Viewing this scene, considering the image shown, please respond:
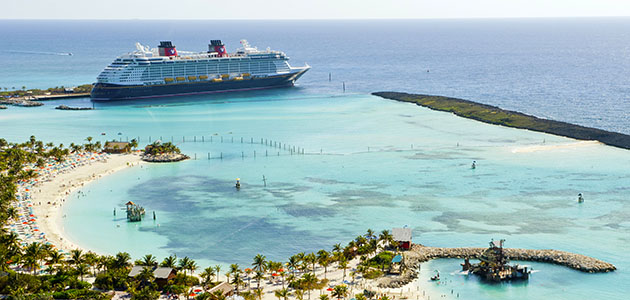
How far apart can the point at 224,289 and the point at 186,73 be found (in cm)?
11870

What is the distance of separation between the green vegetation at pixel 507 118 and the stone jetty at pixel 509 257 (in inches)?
1795

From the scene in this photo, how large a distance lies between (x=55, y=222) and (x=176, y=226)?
12.2 meters

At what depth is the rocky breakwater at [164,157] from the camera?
91.9 meters

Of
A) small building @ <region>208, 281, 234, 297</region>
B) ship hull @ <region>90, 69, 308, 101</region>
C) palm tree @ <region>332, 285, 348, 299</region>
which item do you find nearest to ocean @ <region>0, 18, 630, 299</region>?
palm tree @ <region>332, 285, 348, 299</region>

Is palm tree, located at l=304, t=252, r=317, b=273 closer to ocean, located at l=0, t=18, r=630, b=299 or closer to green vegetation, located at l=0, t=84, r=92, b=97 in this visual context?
ocean, located at l=0, t=18, r=630, b=299

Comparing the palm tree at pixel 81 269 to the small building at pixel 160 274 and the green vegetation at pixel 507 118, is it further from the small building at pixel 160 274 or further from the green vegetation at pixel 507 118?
the green vegetation at pixel 507 118

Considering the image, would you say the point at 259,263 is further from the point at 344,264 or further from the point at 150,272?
the point at 150,272

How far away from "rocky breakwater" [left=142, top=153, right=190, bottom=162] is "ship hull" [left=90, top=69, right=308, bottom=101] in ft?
204

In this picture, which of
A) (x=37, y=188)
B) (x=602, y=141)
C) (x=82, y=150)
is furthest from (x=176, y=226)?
(x=602, y=141)

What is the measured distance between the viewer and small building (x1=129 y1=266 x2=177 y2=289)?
167 ft

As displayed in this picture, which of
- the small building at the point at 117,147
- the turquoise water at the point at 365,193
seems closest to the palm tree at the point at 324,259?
the turquoise water at the point at 365,193

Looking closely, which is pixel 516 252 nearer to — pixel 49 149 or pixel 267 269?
pixel 267 269

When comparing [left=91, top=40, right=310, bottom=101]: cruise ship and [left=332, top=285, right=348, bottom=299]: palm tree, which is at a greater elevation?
[left=91, top=40, right=310, bottom=101]: cruise ship

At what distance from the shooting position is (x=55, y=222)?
67.2m
